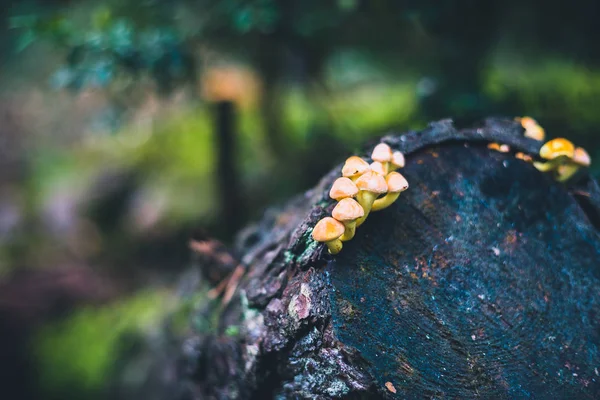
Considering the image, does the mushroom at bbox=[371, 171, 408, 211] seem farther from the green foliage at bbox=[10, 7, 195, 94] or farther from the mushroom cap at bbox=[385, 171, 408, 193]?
the green foliage at bbox=[10, 7, 195, 94]

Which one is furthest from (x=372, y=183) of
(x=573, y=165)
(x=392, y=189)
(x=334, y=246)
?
(x=573, y=165)

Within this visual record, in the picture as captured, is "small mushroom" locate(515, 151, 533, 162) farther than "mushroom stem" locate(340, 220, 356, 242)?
Yes

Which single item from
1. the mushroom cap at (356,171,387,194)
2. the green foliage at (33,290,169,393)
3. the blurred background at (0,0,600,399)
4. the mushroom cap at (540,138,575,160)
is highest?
the mushroom cap at (356,171,387,194)

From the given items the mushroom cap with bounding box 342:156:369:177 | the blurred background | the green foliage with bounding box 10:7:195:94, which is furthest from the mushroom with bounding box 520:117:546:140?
the green foliage with bounding box 10:7:195:94

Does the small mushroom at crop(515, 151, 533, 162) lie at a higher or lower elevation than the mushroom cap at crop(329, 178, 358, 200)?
lower

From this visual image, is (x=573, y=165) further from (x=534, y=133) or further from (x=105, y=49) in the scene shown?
(x=105, y=49)

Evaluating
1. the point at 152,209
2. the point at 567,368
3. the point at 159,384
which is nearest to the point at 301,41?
the point at 152,209

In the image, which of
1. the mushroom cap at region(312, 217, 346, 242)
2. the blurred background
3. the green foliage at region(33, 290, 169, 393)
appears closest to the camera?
the mushroom cap at region(312, 217, 346, 242)
